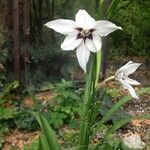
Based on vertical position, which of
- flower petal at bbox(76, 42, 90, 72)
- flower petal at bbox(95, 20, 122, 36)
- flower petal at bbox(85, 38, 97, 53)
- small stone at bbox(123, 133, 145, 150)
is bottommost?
small stone at bbox(123, 133, 145, 150)

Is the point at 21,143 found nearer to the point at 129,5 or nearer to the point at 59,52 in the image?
the point at 59,52

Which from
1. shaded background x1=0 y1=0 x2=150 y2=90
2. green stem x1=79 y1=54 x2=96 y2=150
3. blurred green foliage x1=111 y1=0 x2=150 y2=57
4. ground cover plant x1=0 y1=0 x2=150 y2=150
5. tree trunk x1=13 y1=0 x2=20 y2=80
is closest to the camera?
green stem x1=79 y1=54 x2=96 y2=150

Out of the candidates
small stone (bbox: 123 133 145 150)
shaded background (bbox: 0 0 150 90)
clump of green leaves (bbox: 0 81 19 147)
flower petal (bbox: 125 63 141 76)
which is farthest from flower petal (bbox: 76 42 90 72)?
shaded background (bbox: 0 0 150 90)

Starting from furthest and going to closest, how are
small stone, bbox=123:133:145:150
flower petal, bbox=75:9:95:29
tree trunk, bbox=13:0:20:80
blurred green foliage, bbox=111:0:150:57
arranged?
blurred green foliage, bbox=111:0:150:57
tree trunk, bbox=13:0:20:80
small stone, bbox=123:133:145:150
flower petal, bbox=75:9:95:29

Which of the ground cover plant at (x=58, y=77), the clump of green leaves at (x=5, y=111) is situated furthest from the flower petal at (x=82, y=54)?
the clump of green leaves at (x=5, y=111)

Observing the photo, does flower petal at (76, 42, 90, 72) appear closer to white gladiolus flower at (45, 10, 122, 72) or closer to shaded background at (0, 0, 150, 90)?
white gladiolus flower at (45, 10, 122, 72)

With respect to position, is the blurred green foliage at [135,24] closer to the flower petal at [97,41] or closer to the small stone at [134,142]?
the small stone at [134,142]

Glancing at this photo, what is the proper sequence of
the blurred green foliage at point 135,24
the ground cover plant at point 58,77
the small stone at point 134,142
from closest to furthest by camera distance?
the small stone at point 134,142
the ground cover plant at point 58,77
the blurred green foliage at point 135,24
